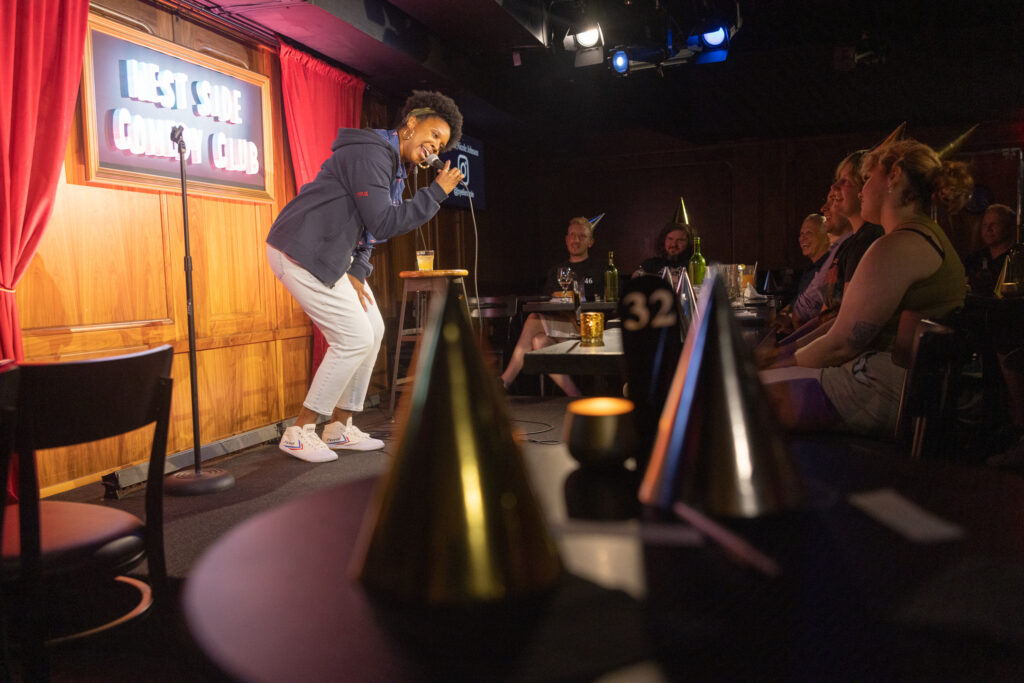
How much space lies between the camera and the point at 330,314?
10.3ft

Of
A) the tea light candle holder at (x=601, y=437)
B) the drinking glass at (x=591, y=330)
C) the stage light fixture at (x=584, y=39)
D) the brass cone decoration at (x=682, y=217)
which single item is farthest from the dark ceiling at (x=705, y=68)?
the tea light candle holder at (x=601, y=437)

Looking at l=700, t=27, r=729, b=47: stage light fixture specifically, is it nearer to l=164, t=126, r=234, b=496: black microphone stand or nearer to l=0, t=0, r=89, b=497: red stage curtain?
l=164, t=126, r=234, b=496: black microphone stand

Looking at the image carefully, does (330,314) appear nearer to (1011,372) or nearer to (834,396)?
(834,396)

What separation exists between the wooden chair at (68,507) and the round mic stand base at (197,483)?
1.38 meters

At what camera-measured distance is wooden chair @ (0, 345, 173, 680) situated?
1.16m

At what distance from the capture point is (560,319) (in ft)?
15.5

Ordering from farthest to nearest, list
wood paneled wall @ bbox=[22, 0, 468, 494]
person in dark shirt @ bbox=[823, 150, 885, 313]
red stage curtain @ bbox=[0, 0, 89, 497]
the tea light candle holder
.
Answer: wood paneled wall @ bbox=[22, 0, 468, 494] < red stage curtain @ bbox=[0, 0, 89, 497] < person in dark shirt @ bbox=[823, 150, 885, 313] < the tea light candle holder

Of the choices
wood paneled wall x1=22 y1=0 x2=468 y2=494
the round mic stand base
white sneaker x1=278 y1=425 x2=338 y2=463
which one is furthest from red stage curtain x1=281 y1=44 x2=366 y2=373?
the round mic stand base

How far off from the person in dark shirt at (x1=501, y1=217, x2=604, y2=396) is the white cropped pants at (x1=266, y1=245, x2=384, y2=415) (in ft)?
2.97

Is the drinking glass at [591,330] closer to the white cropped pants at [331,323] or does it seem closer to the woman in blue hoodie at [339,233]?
the woman in blue hoodie at [339,233]

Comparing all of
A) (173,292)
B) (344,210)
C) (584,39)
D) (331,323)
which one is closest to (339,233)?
(344,210)

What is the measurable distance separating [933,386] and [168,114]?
3502mm

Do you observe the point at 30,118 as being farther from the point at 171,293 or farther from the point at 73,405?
the point at 73,405

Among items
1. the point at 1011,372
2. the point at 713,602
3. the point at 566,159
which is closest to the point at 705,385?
the point at 713,602
